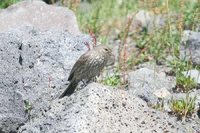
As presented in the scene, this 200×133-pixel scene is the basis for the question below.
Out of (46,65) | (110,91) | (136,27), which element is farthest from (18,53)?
(136,27)

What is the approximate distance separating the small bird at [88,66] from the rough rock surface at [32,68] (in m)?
0.22

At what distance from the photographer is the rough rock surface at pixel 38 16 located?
9680 millimetres

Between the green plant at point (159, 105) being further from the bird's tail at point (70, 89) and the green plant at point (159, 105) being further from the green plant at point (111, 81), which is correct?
the bird's tail at point (70, 89)

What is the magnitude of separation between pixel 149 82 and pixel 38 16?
1.92 m

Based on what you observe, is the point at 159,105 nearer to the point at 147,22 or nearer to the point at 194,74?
the point at 194,74

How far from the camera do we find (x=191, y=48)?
987 centimetres

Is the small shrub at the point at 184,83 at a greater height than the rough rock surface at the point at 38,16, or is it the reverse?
the rough rock surface at the point at 38,16

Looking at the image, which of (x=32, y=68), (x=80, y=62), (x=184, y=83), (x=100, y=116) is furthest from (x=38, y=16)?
(x=100, y=116)

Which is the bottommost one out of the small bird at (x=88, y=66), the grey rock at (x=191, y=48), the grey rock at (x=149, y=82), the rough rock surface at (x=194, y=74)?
the grey rock at (x=149, y=82)

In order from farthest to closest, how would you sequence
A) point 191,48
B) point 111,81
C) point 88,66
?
point 191,48, point 111,81, point 88,66

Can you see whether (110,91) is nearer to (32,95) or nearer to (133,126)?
(133,126)

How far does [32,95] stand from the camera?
7.55 m

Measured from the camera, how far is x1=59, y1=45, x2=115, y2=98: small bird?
744cm

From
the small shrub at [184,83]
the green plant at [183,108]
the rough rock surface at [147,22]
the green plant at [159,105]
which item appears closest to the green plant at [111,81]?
the green plant at [159,105]
